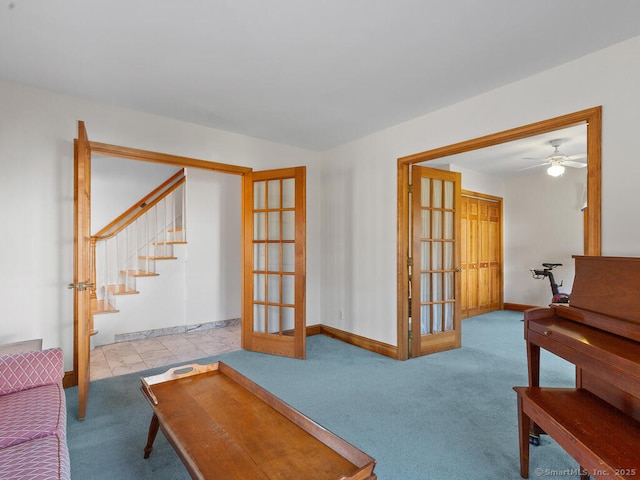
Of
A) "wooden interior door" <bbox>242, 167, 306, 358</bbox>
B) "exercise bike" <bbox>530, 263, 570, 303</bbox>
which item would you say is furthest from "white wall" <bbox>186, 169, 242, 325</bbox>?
"exercise bike" <bbox>530, 263, 570, 303</bbox>

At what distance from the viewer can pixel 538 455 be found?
1907 mm

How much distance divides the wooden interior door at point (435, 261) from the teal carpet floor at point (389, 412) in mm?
231

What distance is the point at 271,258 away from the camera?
4082 mm

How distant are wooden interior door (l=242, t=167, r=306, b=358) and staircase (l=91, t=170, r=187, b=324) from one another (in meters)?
1.38

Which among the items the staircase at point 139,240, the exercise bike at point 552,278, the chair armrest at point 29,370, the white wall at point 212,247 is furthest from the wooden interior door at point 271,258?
the exercise bike at point 552,278

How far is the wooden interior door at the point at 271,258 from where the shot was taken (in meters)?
3.73

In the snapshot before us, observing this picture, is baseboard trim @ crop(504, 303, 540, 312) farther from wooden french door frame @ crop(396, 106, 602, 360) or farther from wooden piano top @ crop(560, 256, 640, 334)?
wooden piano top @ crop(560, 256, 640, 334)

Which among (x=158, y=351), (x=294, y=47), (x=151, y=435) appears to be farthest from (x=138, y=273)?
(x=294, y=47)

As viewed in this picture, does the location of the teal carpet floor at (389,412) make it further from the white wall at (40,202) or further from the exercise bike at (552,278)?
the exercise bike at (552,278)

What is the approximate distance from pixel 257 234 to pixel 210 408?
2.56 m

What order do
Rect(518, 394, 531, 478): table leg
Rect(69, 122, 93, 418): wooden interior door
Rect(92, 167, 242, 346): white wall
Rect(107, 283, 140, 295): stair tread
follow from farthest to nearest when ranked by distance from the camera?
Rect(92, 167, 242, 346): white wall, Rect(107, 283, 140, 295): stair tread, Rect(69, 122, 93, 418): wooden interior door, Rect(518, 394, 531, 478): table leg

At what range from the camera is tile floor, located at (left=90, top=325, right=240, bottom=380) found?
3344 mm

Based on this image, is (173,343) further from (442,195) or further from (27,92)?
(442,195)

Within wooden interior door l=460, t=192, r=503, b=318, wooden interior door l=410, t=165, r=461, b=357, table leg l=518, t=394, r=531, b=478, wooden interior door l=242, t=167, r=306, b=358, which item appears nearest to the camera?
table leg l=518, t=394, r=531, b=478
